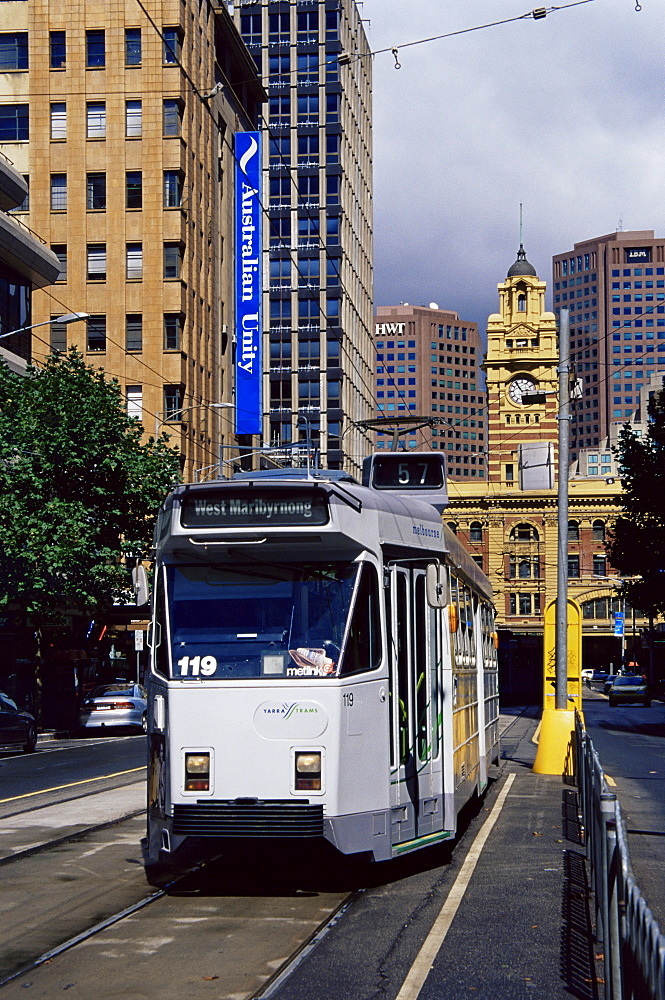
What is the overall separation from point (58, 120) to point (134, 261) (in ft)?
25.4

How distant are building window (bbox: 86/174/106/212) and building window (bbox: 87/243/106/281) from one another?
1839mm

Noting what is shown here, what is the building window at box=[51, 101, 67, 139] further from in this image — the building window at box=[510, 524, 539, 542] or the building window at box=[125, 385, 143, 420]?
the building window at box=[510, 524, 539, 542]

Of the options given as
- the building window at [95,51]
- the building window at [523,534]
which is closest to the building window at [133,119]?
the building window at [95,51]

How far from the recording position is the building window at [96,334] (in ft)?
206

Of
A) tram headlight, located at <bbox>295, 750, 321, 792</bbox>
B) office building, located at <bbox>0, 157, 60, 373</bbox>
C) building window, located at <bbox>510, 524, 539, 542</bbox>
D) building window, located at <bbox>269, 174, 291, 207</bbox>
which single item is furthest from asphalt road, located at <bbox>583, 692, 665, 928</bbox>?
building window, located at <bbox>269, 174, 291, 207</bbox>

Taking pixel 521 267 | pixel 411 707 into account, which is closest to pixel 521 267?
pixel 521 267

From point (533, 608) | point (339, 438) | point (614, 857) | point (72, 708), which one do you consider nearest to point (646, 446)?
point (72, 708)

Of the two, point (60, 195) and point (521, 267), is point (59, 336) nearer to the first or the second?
point (60, 195)

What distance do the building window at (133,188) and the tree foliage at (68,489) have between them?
27979mm

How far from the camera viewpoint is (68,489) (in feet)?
119

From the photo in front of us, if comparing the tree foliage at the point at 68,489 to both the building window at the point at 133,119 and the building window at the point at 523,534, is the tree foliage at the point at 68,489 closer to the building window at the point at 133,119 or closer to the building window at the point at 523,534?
the building window at the point at 133,119

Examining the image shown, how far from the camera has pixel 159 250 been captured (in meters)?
62.4

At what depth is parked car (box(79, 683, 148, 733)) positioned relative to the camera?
36.8m

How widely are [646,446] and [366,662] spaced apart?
112 ft
